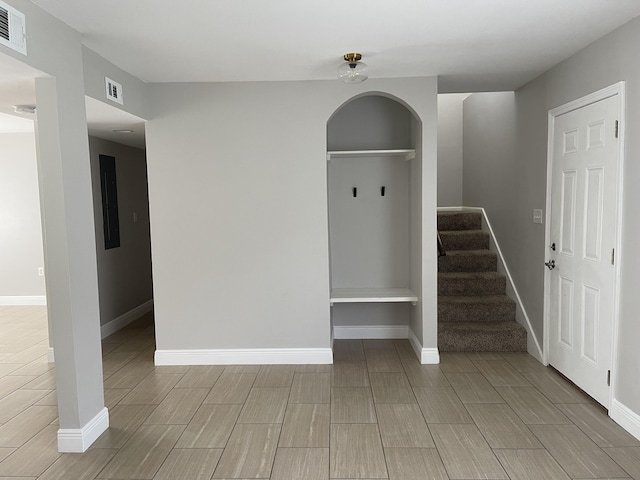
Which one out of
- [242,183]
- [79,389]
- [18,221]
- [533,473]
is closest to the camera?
[533,473]

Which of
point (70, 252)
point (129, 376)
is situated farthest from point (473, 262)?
point (70, 252)

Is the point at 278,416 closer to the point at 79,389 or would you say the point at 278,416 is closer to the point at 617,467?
the point at 79,389

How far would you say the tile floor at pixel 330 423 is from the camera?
8.50 feet

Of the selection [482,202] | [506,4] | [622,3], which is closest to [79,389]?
[506,4]

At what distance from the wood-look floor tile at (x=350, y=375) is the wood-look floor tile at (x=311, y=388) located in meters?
0.07

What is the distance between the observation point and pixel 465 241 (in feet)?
17.8

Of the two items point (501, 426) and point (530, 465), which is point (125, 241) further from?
point (530, 465)

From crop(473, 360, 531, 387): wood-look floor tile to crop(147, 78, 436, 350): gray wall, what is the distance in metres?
0.48

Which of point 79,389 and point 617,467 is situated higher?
point 79,389

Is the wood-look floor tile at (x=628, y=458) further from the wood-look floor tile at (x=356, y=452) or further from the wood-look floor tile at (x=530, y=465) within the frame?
the wood-look floor tile at (x=356, y=452)

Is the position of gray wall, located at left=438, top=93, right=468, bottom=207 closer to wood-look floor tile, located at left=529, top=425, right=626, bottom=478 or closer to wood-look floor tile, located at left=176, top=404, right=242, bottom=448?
wood-look floor tile, located at left=529, top=425, right=626, bottom=478

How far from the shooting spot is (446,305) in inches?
186

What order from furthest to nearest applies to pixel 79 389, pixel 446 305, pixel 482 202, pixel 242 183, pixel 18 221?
pixel 18 221, pixel 482 202, pixel 446 305, pixel 242 183, pixel 79 389

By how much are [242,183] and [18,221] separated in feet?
14.3
